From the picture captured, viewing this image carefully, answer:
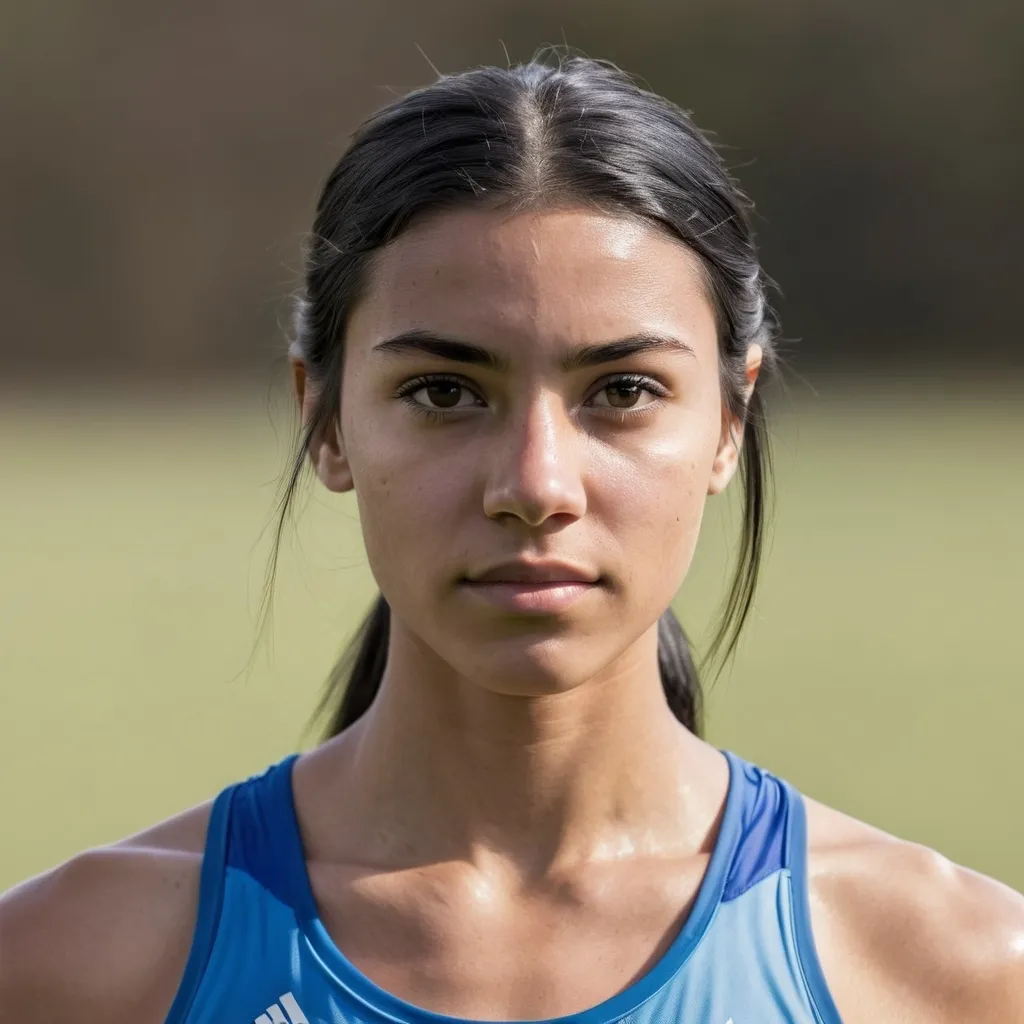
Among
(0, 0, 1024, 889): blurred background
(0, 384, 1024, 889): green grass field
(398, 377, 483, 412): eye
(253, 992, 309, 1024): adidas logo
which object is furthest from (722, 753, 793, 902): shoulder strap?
A: (0, 0, 1024, 889): blurred background

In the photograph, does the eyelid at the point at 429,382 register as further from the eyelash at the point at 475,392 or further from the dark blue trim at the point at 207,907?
the dark blue trim at the point at 207,907

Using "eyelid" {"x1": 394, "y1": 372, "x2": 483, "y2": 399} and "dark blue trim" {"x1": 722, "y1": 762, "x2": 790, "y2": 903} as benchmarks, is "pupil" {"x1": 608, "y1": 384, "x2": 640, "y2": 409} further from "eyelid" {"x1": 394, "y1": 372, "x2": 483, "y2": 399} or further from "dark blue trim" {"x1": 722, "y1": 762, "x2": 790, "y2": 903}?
"dark blue trim" {"x1": 722, "y1": 762, "x2": 790, "y2": 903}

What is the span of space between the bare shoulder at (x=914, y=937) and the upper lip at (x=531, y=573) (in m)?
0.51

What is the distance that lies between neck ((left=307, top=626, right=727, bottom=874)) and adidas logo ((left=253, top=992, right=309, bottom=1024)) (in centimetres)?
23

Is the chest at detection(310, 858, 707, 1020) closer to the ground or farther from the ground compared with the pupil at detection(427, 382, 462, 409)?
closer to the ground

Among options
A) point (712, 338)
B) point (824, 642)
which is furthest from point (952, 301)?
point (712, 338)

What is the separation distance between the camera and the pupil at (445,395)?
2.12 meters

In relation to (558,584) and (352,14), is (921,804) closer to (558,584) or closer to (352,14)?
(558,584)

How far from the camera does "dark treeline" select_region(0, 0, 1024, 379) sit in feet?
64.3

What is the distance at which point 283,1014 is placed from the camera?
2.05 m

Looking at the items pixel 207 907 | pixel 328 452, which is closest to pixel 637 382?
pixel 328 452

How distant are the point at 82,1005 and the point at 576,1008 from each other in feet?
1.97

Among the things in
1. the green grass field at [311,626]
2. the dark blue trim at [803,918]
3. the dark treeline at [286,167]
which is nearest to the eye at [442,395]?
the dark blue trim at [803,918]

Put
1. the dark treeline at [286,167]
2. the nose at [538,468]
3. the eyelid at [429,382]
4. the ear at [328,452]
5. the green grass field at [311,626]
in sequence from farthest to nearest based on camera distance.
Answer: the dark treeline at [286,167] < the green grass field at [311,626] < the ear at [328,452] < the eyelid at [429,382] < the nose at [538,468]
